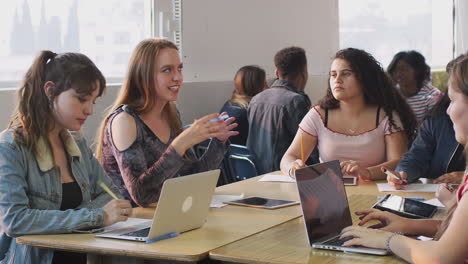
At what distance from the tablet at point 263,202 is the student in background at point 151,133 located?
1.02 ft

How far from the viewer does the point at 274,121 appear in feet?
17.1

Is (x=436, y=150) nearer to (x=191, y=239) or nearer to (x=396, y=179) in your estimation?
(x=396, y=179)

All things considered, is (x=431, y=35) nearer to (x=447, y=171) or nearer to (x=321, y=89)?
(x=321, y=89)

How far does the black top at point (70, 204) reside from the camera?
2.58 metres

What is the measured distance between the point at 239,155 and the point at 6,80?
1.65 m

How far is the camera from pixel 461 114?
2072 mm

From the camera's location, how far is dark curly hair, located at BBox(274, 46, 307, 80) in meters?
5.60

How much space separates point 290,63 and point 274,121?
63 centimetres

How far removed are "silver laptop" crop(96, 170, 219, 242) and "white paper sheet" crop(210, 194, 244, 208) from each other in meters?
0.35

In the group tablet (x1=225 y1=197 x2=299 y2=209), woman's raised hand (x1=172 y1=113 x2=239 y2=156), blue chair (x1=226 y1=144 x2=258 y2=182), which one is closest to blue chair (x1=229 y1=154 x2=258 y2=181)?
blue chair (x1=226 y1=144 x2=258 y2=182)

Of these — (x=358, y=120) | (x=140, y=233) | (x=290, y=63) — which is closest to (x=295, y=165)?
(x=358, y=120)

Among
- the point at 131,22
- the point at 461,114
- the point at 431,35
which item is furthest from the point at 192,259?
the point at 431,35

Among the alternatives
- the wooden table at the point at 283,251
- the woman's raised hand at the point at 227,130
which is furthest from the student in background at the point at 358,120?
the wooden table at the point at 283,251

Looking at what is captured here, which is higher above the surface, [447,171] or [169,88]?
[169,88]
